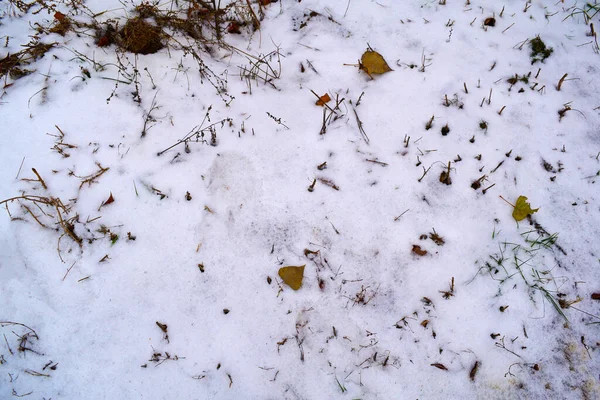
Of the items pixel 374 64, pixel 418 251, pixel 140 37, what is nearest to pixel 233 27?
pixel 140 37

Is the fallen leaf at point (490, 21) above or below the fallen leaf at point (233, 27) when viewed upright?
above

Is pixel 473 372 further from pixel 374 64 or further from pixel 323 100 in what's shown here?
pixel 374 64

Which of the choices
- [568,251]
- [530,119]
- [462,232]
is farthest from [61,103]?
[568,251]

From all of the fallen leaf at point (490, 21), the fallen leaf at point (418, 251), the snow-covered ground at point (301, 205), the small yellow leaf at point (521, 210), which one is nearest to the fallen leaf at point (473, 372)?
the snow-covered ground at point (301, 205)

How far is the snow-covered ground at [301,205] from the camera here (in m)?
1.89

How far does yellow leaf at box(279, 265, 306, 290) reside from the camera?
2.02 metres

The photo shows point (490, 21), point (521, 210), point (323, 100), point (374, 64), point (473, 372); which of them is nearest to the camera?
point (473, 372)

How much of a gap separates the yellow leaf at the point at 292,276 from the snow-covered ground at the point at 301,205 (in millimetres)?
63

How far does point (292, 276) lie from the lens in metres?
2.02

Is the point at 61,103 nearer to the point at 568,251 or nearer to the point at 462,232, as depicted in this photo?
the point at 462,232

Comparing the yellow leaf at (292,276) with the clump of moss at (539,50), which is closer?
the yellow leaf at (292,276)

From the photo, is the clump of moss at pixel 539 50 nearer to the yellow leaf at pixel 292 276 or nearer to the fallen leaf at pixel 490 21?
the fallen leaf at pixel 490 21

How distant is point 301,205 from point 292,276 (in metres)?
0.44

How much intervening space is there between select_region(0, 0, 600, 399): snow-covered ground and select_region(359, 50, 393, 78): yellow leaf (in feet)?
0.16
